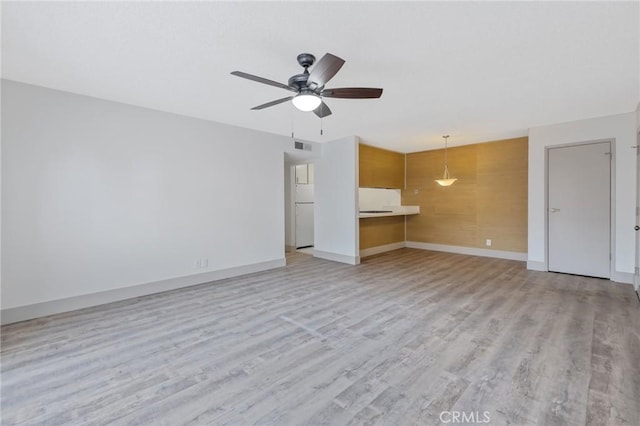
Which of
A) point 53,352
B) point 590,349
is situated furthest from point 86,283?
point 590,349

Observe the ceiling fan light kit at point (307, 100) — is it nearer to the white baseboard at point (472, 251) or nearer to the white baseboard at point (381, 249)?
the white baseboard at point (381, 249)

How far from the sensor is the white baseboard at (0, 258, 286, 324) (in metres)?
3.08

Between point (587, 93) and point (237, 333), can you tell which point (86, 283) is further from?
point (587, 93)

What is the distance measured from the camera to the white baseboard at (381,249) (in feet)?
21.8

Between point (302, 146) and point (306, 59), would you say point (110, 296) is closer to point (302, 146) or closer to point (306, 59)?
point (306, 59)

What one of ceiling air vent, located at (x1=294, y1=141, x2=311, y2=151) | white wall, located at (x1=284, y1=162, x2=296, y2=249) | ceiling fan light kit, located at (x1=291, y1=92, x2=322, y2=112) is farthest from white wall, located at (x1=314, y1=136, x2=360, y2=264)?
ceiling fan light kit, located at (x1=291, y1=92, x2=322, y2=112)

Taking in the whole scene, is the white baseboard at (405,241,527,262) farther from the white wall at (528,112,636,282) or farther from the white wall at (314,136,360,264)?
the white wall at (314,136,360,264)

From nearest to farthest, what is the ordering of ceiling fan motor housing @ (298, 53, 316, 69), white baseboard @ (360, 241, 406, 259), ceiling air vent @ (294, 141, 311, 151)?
ceiling fan motor housing @ (298, 53, 316, 69), ceiling air vent @ (294, 141, 311, 151), white baseboard @ (360, 241, 406, 259)

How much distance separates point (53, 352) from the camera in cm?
246

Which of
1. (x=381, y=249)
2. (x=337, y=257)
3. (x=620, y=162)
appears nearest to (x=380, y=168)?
(x=381, y=249)

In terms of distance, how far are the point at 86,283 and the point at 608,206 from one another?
7764 mm

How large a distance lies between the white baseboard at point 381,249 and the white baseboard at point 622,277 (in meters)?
4.09

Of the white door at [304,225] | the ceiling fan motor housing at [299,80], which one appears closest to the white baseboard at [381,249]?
the white door at [304,225]

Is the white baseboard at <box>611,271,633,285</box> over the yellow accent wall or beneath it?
beneath
